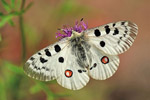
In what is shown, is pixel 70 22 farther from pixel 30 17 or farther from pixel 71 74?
pixel 71 74

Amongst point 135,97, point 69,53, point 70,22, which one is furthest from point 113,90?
point 69,53

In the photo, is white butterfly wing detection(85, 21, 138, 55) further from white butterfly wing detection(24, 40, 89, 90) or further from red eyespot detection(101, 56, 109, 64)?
white butterfly wing detection(24, 40, 89, 90)

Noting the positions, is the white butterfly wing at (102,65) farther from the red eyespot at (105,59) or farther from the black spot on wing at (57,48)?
the black spot on wing at (57,48)

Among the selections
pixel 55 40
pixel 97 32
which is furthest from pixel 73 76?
pixel 55 40

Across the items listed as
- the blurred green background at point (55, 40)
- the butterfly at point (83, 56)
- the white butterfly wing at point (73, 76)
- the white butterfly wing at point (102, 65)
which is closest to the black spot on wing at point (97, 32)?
the butterfly at point (83, 56)

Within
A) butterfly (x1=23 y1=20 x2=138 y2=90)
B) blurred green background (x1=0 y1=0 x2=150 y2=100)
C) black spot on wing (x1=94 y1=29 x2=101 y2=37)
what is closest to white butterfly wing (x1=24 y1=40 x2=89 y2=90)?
butterfly (x1=23 y1=20 x2=138 y2=90)

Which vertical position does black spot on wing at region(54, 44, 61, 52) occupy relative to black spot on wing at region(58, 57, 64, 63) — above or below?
above
